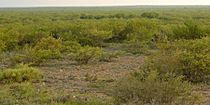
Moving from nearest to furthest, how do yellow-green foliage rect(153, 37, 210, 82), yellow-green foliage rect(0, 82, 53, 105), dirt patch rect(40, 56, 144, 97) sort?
yellow-green foliage rect(0, 82, 53, 105) < dirt patch rect(40, 56, 144, 97) < yellow-green foliage rect(153, 37, 210, 82)

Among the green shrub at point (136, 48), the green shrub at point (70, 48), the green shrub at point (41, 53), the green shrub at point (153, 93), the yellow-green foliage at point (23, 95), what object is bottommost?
the green shrub at point (136, 48)

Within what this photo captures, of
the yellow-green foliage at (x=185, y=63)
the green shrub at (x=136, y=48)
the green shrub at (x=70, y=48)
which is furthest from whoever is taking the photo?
the green shrub at (x=136, y=48)

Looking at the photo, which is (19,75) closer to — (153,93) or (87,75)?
(87,75)

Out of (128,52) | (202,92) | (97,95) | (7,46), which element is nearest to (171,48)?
(202,92)

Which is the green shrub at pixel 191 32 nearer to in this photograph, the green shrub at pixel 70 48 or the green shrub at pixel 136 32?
the green shrub at pixel 136 32

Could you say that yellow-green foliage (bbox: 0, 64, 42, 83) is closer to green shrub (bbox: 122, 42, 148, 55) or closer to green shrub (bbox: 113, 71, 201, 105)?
green shrub (bbox: 113, 71, 201, 105)

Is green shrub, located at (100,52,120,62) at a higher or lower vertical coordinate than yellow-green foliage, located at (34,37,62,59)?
lower

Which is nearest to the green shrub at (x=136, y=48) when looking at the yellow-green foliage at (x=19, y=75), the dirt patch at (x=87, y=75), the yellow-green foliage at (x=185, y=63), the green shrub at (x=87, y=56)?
the dirt patch at (x=87, y=75)

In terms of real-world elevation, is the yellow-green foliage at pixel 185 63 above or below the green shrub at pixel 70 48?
above

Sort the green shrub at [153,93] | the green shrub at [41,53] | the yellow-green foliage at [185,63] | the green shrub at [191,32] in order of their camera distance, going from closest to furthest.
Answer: the green shrub at [153,93], the yellow-green foliage at [185,63], the green shrub at [41,53], the green shrub at [191,32]

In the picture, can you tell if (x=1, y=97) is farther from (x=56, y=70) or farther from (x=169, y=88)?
(x=56, y=70)

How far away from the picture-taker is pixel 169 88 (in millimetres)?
9109

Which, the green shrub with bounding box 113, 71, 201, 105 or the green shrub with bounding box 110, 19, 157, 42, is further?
the green shrub with bounding box 110, 19, 157, 42

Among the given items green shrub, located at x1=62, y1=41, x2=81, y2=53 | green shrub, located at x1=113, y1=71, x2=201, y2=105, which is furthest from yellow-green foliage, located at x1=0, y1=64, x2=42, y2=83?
green shrub, located at x1=62, y1=41, x2=81, y2=53
